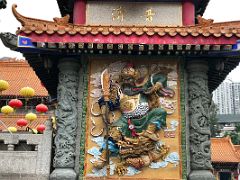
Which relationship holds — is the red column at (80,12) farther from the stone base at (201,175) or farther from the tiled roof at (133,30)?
the stone base at (201,175)

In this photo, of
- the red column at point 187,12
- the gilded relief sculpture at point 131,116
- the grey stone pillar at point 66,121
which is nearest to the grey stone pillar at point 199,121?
the gilded relief sculpture at point 131,116

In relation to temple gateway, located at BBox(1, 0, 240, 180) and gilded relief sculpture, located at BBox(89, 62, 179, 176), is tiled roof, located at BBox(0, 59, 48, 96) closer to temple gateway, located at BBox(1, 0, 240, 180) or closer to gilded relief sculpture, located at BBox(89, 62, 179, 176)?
temple gateway, located at BBox(1, 0, 240, 180)

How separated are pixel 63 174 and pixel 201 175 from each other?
3215mm

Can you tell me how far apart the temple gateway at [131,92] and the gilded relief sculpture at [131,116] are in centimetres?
2

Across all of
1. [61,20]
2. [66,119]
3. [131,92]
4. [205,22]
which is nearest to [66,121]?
[66,119]

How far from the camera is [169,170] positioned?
8945 millimetres

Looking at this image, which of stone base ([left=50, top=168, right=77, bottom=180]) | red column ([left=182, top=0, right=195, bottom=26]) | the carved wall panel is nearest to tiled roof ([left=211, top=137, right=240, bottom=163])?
red column ([left=182, top=0, right=195, bottom=26])

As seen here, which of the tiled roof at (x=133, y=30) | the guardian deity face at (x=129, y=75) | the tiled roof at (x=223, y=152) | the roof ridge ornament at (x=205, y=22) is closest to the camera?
the tiled roof at (x=133, y=30)

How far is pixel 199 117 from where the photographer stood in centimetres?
913

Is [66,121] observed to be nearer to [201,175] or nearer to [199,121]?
[199,121]

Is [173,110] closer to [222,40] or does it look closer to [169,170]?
[169,170]

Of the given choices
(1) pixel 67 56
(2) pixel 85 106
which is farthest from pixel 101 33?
(2) pixel 85 106

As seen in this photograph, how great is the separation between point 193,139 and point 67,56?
380 centimetres

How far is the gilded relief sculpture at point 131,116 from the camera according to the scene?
29.3ft
